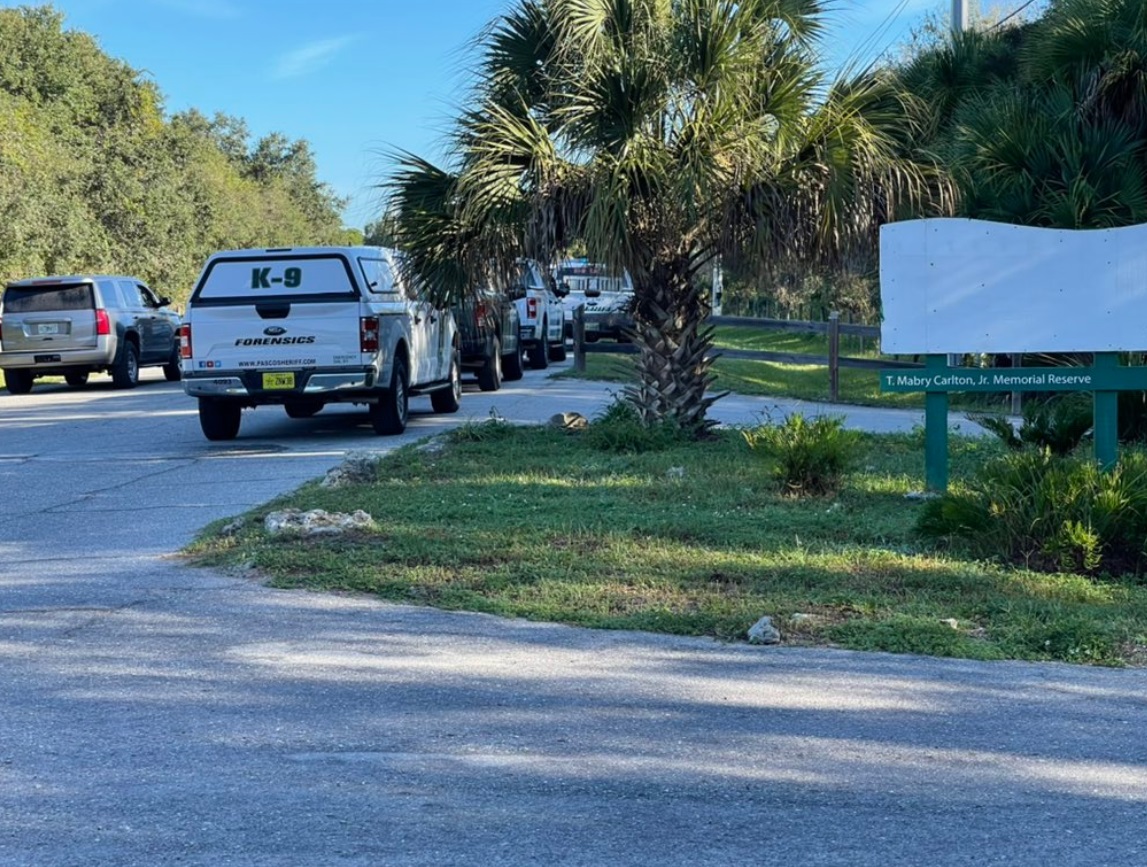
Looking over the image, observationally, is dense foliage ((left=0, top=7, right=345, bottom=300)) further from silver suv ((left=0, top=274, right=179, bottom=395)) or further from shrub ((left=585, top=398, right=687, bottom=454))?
shrub ((left=585, top=398, right=687, bottom=454))

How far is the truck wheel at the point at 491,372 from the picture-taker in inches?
894

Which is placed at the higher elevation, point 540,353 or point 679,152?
point 679,152

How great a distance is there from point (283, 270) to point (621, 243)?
4.19m

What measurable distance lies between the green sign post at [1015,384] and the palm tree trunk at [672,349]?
3.71m

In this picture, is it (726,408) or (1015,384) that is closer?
(1015,384)

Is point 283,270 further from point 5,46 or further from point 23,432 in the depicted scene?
point 5,46

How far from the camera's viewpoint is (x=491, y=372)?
74.7ft

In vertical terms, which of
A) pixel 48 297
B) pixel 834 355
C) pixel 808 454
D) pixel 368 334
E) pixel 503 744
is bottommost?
pixel 503 744

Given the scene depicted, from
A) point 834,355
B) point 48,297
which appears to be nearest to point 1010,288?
point 834,355

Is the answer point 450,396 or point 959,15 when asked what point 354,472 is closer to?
point 450,396

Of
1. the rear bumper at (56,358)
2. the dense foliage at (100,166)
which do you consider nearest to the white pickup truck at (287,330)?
the rear bumper at (56,358)

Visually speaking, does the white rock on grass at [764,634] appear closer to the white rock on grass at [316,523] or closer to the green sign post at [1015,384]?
the white rock on grass at [316,523]

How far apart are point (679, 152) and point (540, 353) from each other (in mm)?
15162

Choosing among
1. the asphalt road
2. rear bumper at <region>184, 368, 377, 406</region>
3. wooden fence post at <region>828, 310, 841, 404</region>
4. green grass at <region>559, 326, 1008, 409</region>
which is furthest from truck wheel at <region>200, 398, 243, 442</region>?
wooden fence post at <region>828, 310, 841, 404</region>
